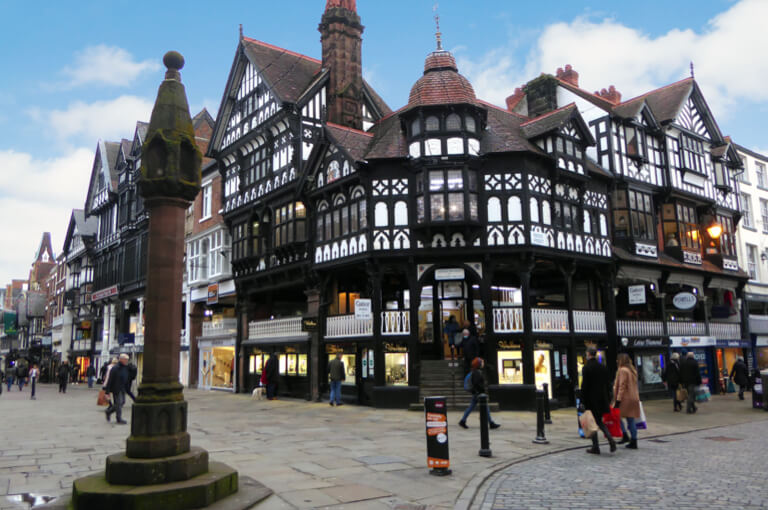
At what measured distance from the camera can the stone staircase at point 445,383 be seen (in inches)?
758

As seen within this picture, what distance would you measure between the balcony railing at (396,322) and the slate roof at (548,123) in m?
8.49

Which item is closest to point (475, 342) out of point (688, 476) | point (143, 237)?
point (688, 476)

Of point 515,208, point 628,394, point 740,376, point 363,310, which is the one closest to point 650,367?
point 740,376

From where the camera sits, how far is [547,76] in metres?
27.8

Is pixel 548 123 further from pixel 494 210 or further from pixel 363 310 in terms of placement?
pixel 363 310

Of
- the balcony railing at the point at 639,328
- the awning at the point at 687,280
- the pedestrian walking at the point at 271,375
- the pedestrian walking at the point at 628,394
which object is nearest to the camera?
the pedestrian walking at the point at 628,394

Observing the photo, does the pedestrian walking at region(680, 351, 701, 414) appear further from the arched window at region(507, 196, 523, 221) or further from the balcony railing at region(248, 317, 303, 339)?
the balcony railing at region(248, 317, 303, 339)

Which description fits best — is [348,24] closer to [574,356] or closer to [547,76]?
[547,76]

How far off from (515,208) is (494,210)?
751 millimetres

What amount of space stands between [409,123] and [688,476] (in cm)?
1585

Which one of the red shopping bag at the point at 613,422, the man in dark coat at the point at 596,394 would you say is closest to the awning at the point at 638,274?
the red shopping bag at the point at 613,422

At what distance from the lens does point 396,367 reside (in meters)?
20.8

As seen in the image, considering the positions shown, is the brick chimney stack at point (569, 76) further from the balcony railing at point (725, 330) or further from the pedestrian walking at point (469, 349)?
the pedestrian walking at point (469, 349)

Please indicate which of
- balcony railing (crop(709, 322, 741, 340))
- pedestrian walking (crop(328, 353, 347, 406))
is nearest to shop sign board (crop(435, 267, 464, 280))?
pedestrian walking (crop(328, 353, 347, 406))
